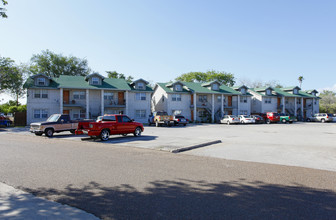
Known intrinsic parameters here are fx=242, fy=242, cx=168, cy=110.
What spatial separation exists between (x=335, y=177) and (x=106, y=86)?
113ft

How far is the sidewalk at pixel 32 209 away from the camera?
4.15 m

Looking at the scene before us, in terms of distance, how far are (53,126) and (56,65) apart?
143 ft

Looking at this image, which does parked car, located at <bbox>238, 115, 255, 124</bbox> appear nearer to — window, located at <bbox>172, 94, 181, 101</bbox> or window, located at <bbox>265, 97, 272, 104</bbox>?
window, located at <bbox>172, 94, 181, 101</bbox>

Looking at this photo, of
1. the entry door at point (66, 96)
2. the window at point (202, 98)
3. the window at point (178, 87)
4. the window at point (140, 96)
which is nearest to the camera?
the entry door at point (66, 96)

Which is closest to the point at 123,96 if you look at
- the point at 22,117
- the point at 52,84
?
the point at 52,84

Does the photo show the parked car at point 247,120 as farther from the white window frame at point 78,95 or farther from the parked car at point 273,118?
the white window frame at point 78,95

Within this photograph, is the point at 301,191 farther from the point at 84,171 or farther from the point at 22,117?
the point at 22,117

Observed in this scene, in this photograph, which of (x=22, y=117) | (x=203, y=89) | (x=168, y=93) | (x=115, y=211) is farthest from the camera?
(x=203, y=89)

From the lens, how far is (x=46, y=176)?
6695 mm

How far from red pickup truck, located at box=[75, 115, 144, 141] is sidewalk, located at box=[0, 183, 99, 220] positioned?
1007 centimetres

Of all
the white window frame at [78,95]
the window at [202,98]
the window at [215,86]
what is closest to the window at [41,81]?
the white window frame at [78,95]

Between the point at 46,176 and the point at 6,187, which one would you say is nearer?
the point at 6,187

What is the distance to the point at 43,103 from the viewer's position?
1364 inches

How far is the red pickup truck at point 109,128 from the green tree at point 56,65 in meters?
46.1
